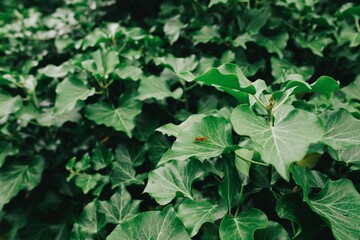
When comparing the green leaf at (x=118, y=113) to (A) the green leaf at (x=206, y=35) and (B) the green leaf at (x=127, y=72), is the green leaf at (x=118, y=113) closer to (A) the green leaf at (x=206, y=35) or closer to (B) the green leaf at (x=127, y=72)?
(B) the green leaf at (x=127, y=72)

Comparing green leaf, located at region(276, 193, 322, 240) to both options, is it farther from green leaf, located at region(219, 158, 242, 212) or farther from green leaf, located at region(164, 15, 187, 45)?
green leaf, located at region(164, 15, 187, 45)

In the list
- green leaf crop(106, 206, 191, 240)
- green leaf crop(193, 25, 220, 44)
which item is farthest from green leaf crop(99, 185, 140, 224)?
green leaf crop(193, 25, 220, 44)

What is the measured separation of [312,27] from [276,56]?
377mm

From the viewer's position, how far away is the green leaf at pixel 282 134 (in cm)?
81

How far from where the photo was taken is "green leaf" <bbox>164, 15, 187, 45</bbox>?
214 cm

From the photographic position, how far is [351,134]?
1.04 meters

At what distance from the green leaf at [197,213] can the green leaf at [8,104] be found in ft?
3.91

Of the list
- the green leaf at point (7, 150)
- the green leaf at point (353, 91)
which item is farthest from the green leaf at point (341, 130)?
the green leaf at point (7, 150)

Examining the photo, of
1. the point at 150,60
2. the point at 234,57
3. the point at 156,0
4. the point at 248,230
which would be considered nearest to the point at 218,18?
the point at 234,57

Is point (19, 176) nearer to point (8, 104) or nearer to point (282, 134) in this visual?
point (8, 104)

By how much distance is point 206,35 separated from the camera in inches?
78.2

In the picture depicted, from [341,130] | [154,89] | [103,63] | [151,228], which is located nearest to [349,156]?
[341,130]

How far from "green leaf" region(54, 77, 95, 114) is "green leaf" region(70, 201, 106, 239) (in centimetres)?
51

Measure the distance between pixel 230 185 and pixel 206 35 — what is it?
1162 mm
